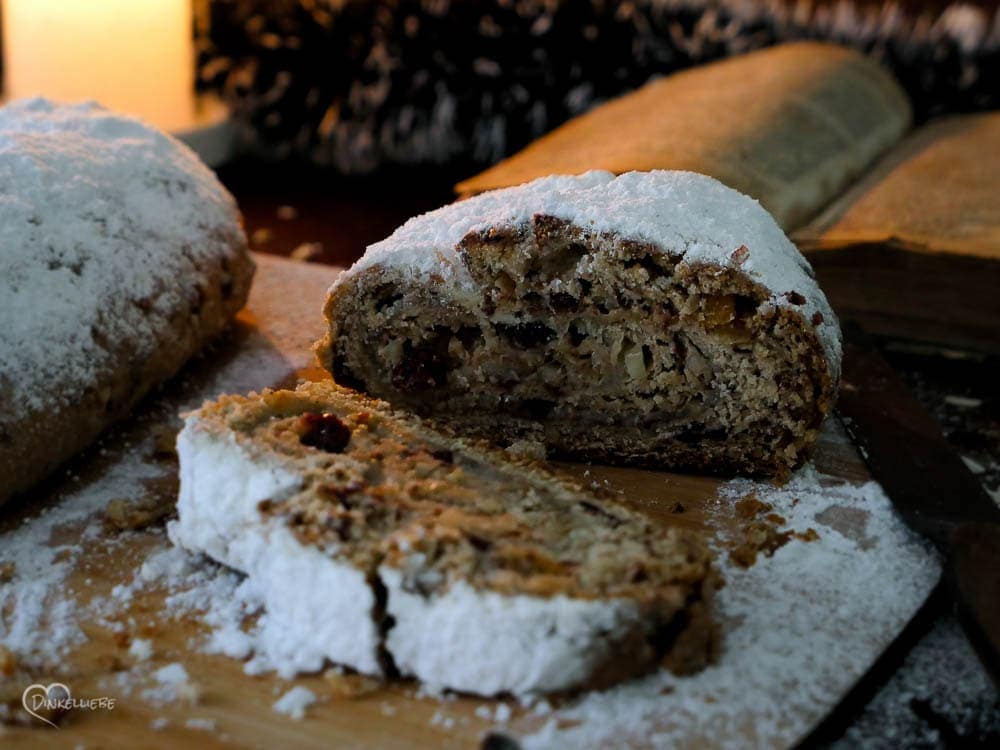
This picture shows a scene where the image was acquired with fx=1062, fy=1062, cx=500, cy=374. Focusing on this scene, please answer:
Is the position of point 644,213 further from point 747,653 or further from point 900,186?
point 900,186

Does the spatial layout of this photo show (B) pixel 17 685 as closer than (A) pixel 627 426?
Yes

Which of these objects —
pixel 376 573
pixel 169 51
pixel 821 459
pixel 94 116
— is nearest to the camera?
pixel 376 573

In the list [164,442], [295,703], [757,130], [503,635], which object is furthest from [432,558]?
[757,130]

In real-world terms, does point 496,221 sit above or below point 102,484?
above

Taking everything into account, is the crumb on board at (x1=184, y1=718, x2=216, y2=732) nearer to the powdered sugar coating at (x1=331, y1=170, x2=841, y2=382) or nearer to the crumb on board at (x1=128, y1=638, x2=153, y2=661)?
the crumb on board at (x1=128, y1=638, x2=153, y2=661)

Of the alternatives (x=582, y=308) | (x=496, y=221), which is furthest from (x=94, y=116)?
(x=582, y=308)

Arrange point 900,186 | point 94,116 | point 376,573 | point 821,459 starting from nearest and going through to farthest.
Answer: point 376,573
point 821,459
point 94,116
point 900,186

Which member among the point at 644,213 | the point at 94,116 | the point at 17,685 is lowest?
the point at 17,685
